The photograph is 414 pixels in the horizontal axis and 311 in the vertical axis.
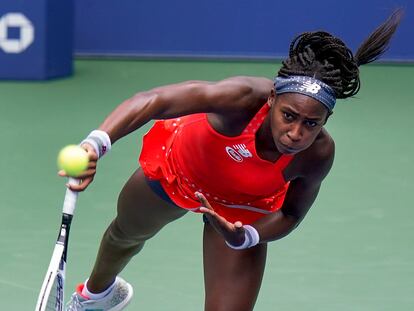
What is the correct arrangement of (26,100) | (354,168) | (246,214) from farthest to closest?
1. (26,100)
2. (354,168)
3. (246,214)

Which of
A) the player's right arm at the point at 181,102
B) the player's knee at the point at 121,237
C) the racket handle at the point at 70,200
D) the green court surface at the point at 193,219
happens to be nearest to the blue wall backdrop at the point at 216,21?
the green court surface at the point at 193,219

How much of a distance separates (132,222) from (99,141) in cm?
115

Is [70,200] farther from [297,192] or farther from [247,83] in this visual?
[297,192]

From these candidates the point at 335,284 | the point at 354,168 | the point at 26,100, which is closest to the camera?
the point at 335,284

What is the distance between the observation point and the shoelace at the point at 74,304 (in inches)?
216

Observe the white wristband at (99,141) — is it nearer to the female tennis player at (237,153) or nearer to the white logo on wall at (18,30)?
the female tennis player at (237,153)

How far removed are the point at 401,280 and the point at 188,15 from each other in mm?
6023

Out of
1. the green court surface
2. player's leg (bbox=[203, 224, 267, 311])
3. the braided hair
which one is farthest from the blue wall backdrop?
the braided hair

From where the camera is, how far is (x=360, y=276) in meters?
6.34

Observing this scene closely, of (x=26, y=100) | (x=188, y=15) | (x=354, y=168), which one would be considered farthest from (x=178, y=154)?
(x=188, y=15)

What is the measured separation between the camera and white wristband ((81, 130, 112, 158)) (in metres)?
4.00

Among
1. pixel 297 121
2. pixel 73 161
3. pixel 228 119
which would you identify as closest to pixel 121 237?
pixel 228 119

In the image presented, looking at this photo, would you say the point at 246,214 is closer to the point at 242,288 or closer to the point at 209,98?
the point at 242,288

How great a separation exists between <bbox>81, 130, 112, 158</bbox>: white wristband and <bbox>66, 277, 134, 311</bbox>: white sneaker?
168 centimetres
